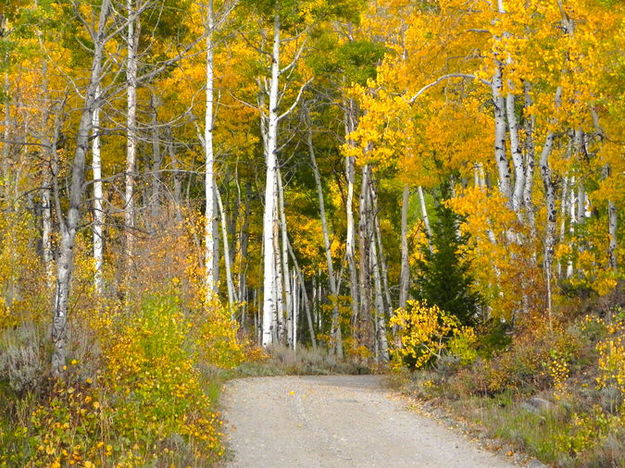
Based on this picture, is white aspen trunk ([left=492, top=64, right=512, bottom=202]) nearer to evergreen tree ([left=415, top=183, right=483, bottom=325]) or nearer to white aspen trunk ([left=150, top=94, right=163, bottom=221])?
evergreen tree ([left=415, top=183, right=483, bottom=325])

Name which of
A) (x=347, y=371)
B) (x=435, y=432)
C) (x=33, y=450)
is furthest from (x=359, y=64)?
(x=33, y=450)

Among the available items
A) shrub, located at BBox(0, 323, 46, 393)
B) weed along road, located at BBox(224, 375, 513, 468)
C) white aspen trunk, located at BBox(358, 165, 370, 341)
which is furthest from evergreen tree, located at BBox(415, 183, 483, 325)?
shrub, located at BBox(0, 323, 46, 393)

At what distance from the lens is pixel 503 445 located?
886 cm

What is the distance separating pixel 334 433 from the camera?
9711mm

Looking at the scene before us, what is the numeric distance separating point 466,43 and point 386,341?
10401mm

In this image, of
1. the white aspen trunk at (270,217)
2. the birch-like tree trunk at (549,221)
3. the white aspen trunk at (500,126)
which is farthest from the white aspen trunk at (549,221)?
the white aspen trunk at (270,217)

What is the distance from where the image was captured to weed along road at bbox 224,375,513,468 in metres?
8.26

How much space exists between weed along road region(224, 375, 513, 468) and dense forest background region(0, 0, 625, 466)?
67 cm

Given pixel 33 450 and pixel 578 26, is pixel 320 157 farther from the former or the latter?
pixel 33 450

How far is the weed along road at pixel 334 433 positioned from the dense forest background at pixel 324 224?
0.67 metres

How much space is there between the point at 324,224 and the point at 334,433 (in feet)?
54.2

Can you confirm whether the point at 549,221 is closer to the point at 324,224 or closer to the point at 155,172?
the point at 155,172

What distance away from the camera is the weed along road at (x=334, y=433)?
826 centimetres

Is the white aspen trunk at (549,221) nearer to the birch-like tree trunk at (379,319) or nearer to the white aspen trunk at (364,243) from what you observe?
the white aspen trunk at (364,243)
